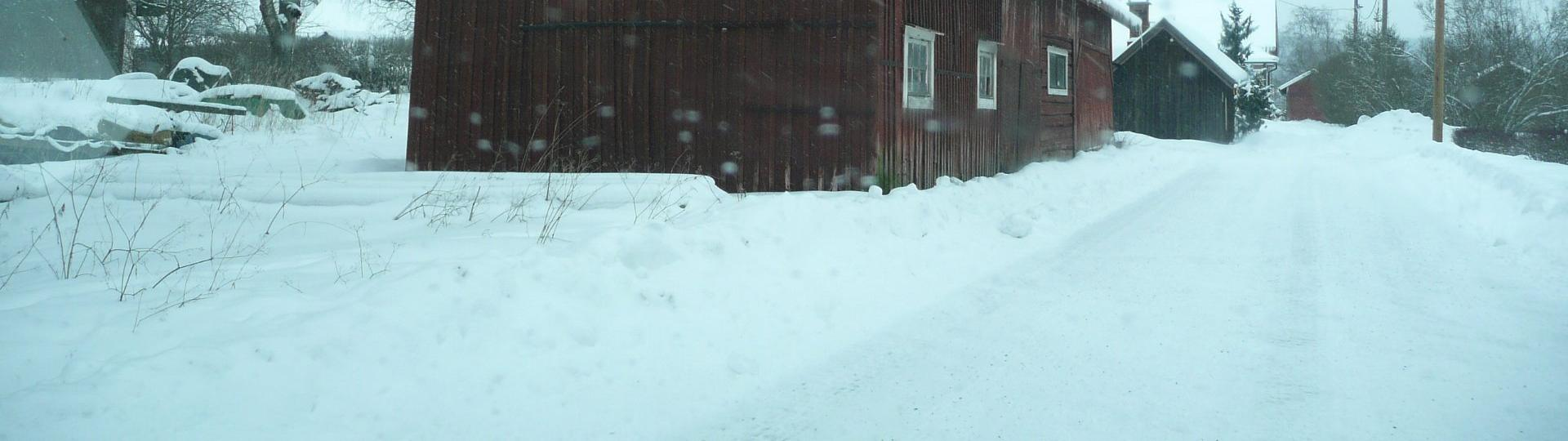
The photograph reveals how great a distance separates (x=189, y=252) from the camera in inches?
228

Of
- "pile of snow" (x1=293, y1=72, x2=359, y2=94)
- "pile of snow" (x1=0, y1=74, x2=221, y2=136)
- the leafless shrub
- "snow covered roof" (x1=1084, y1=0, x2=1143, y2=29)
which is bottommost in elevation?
the leafless shrub

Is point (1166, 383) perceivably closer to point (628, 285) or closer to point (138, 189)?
point (628, 285)

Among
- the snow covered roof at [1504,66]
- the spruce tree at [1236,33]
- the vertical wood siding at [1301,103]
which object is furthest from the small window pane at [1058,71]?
the vertical wood siding at [1301,103]

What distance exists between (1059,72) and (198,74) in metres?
17.0

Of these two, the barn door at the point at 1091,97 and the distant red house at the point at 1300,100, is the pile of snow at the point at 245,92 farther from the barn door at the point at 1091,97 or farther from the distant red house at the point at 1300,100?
the distant red house at the point at 1300,100

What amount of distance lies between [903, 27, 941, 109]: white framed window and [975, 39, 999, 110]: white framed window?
5.71 ft

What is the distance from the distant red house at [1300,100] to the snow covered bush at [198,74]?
211ft

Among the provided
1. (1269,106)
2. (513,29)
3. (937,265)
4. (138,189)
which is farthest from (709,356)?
(1269,106)

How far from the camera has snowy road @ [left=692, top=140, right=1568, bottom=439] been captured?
3668mm

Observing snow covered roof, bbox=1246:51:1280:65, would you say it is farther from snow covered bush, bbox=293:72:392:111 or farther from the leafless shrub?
the leafless shrub

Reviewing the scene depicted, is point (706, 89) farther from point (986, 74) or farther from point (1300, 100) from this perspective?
point (1300, 100)

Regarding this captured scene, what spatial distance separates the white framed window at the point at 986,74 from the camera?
13.1m

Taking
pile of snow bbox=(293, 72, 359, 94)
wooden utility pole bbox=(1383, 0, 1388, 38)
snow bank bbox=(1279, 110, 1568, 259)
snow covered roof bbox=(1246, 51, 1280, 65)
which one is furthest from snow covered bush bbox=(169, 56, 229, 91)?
snow covered roof bbox=(1246, 51, 1280, 65)

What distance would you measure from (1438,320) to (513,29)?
941cm
